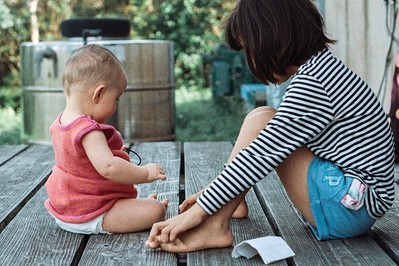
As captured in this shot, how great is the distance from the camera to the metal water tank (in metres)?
4.71

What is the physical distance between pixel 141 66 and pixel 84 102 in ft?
9.02

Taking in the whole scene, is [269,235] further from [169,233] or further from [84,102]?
[84,102]

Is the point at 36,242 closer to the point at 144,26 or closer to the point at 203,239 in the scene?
the point at 203,239

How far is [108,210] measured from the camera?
204 centimetres

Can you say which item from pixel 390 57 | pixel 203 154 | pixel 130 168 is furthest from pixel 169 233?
pixel 390 57

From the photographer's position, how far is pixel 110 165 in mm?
1925

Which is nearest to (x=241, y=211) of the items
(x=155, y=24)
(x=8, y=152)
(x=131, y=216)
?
(x=131, y=216)

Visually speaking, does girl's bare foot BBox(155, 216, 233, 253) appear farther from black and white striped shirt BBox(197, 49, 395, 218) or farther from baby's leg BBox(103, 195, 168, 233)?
baby's leg BBox(103, 195, 168, 233)

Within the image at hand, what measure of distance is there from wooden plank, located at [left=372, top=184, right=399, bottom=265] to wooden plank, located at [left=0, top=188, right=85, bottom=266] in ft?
2.38

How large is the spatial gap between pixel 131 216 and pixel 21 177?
3.20 ft

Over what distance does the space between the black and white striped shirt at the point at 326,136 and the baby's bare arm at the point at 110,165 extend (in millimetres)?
185

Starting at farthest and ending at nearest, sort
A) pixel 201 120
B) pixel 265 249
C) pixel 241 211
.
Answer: pixel 201 120 < pixel 241 211 < pixel 265 249

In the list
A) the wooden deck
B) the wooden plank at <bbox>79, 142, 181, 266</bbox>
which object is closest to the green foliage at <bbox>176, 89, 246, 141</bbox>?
the wooden deck

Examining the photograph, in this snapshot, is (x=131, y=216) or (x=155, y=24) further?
(x=155, y=24)
